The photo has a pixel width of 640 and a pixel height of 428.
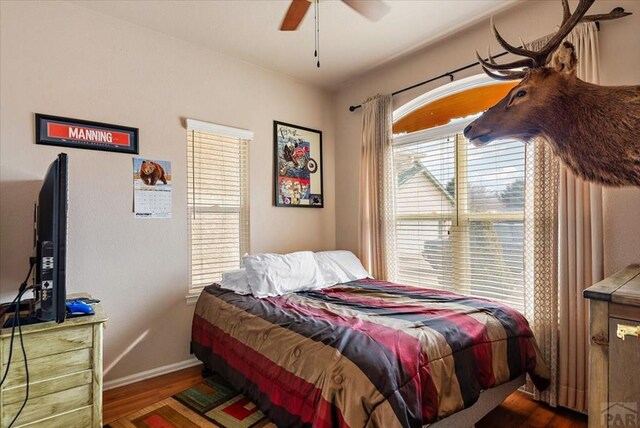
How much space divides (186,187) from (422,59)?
93.6 inches

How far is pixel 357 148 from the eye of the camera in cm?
368

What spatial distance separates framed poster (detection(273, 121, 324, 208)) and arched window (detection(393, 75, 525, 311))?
91cm

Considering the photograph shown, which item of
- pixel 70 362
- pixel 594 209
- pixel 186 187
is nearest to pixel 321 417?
pixel 70 362

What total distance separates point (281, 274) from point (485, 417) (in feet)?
5.46

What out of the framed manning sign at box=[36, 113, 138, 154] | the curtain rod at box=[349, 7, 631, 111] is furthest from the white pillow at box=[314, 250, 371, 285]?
the framed manning sign at box=[36, 113, 138, 154]

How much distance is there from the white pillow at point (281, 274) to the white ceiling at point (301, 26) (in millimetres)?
1828

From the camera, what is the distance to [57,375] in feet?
5.41

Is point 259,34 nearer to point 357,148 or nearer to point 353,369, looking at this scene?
point 357,148

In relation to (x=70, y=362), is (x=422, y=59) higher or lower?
higher

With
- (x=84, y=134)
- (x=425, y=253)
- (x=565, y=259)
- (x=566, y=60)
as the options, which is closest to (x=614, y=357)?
(x=565, y=259)

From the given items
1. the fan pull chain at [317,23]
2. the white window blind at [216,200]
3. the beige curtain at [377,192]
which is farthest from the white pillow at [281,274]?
the fan pull chain at [317,23]

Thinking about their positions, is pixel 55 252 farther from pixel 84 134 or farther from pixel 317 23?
pixel 317 23

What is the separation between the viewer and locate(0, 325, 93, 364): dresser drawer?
5.14 ft

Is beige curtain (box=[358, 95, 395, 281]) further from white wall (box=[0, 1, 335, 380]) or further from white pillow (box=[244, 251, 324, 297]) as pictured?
white wall (box=[0, 1, 335, 380])
